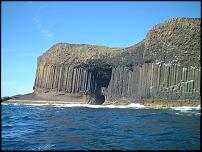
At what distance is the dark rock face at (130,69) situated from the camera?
7762 cm

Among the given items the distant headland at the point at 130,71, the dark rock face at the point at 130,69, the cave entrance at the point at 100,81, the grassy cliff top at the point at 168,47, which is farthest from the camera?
the cave entrance at the point at 100,81

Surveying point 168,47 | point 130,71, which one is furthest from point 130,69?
point 168,47

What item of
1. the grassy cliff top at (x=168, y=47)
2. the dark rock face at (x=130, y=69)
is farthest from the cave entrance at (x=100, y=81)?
the grassy cliff top at (x=168, y=47)

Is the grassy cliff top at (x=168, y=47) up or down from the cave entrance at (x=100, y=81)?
up

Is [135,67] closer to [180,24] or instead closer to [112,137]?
[180,24]

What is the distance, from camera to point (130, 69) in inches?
3686

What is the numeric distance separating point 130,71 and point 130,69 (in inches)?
21.8

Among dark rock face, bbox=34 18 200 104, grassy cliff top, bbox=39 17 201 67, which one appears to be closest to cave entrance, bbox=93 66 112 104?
dark rock face, bbox=34 18 200 104

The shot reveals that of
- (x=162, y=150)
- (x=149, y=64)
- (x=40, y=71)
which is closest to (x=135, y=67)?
(x=149, y=64)

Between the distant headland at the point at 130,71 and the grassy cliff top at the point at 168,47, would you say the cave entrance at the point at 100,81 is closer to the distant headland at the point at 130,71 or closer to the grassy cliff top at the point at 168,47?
the distant headland at the point at 130,71

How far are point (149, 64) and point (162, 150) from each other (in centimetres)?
6768

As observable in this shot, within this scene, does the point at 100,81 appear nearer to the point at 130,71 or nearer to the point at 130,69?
the point at 130,71

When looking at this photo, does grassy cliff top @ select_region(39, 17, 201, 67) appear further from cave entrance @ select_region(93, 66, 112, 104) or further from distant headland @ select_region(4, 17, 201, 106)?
cave entrance @ select_region(93, 66, 112, 104)

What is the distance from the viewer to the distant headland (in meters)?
77.2
